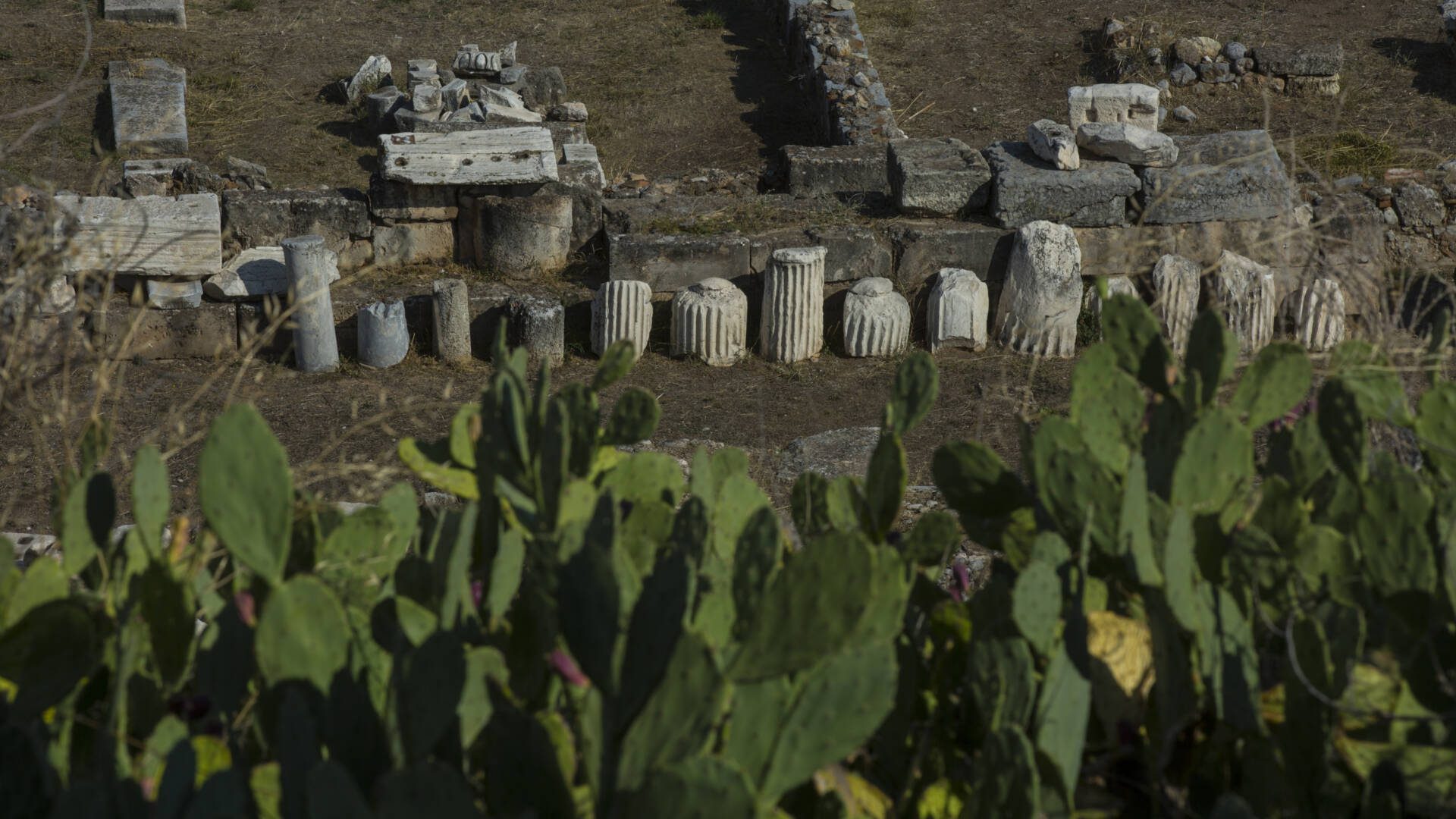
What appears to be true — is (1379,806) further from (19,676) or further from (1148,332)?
(19,676)

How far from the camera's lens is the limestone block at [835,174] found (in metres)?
8.38

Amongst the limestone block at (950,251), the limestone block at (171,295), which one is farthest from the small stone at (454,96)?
the limestone block at (950,251)

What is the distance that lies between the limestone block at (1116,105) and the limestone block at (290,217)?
4.35 metres

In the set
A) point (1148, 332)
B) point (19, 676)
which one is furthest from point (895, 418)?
point (19, 676)

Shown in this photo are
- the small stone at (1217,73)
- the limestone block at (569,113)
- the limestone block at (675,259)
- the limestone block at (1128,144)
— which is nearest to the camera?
the limestone block at (675,259)

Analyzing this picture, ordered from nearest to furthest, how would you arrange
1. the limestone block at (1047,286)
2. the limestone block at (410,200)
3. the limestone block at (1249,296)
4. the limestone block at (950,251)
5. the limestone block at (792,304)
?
1. the limestone block at (1249,296)
2. the limestone block at (792,304)
3. the limestone block at (1047,286)
4. the limestone block at (950,251)
5. the limestone block at (410,200)

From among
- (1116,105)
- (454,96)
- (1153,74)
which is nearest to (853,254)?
(1116,105)

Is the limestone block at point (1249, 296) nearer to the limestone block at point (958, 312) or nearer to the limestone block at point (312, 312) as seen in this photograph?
the limestone block at point (958, 312)

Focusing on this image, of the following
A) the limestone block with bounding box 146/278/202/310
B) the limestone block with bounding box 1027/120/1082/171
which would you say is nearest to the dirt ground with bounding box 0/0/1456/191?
the limestone block with bounding box 146/278/202/310

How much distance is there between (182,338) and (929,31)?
7.62m

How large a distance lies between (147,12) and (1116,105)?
8635mm

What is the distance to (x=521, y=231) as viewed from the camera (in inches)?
308

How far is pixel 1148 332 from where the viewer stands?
1729 mm

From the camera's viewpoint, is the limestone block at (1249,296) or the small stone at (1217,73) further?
the small stone at (1217,73)
